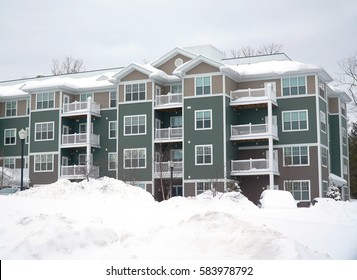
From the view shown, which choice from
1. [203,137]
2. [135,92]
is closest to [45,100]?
[135,92]

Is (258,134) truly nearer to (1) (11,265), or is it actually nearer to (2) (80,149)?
(2) (80,149)

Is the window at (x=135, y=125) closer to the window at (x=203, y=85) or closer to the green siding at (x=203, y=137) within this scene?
the green siding at (x=203, y=137)

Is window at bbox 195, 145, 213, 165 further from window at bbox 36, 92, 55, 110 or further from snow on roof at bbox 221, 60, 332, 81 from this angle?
window at bbox 36, 92, 55, 110

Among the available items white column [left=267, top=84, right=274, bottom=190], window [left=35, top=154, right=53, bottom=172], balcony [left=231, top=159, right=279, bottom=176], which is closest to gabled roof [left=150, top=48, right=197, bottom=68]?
white column [left=267, top=84, right=274, bottom=190]

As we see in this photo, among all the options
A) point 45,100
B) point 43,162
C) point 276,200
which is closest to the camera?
point 276,200

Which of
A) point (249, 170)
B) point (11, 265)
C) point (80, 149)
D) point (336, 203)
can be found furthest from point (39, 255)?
point (80, 149)

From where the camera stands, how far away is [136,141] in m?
36.7

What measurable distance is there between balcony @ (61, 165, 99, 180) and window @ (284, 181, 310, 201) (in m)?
13.2

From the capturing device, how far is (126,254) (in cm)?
853

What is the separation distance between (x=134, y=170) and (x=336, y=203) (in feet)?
59.5

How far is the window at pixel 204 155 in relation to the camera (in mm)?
34197

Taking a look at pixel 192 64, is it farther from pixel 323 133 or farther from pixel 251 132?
pixel 323 133

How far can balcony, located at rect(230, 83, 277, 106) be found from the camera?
110ft

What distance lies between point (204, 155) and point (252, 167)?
3.16m
